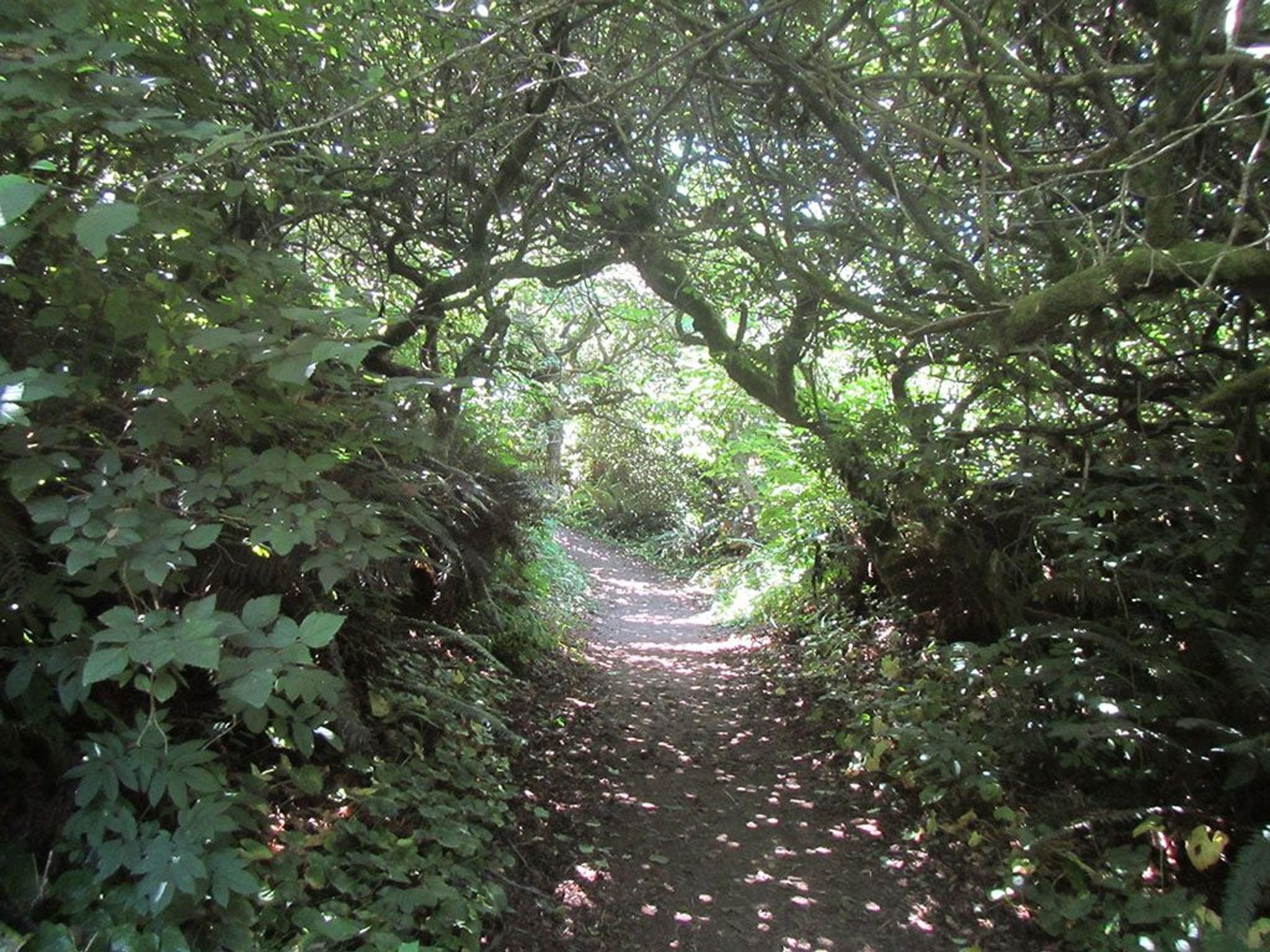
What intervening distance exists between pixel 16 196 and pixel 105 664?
101 cm

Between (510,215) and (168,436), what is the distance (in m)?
3.93

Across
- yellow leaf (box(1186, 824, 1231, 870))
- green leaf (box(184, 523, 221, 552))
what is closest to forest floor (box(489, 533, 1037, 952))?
yellow leaf (box(1186, 824, 1231, 870))

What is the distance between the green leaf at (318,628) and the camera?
1944 millimetres

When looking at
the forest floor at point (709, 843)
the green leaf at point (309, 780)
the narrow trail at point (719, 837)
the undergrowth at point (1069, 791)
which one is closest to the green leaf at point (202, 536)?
the green leaf at point (309, 780)

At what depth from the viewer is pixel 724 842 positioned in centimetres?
458

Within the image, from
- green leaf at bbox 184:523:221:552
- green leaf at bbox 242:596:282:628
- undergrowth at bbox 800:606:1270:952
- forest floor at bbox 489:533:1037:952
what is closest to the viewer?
green leaf at bbox 184:523:221:552

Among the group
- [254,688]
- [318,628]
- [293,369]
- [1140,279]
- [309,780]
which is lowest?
Answer: [309,780]

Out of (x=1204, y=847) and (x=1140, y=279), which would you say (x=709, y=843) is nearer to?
(x=1204, y=847)

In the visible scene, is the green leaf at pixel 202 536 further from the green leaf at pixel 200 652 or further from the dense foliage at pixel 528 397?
the green leaf at pixel 200 652

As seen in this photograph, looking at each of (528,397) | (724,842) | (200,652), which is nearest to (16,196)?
(200,652)

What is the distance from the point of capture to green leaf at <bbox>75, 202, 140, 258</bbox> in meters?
1.63

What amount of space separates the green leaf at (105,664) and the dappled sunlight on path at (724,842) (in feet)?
8.56

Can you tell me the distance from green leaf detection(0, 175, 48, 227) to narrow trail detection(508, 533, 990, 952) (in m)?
3.30

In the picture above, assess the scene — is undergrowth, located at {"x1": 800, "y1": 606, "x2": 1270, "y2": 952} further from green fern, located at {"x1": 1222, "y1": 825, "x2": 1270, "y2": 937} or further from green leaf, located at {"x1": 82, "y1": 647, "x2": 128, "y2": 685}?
green leaf, located at {"x1": 82, "y1": 647, "x2": 128, "y2": 685}
